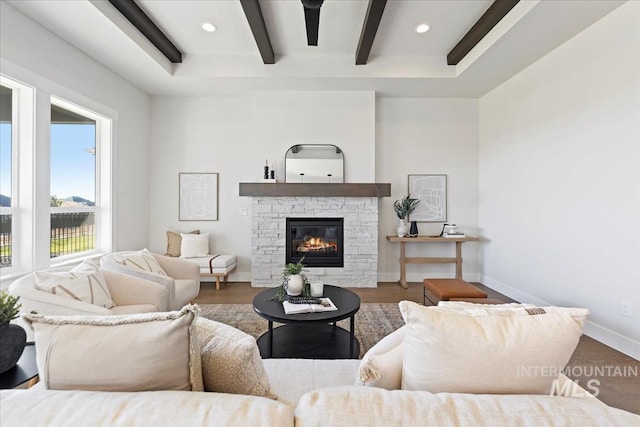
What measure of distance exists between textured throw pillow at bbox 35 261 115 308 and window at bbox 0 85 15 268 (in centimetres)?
104

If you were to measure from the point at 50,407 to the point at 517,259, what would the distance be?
14.8ft

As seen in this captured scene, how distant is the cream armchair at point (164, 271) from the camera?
2.52 metres

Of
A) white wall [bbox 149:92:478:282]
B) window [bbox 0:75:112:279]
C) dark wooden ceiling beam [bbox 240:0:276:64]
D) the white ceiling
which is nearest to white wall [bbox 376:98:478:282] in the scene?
white wall [bbox 149:92:478:282]

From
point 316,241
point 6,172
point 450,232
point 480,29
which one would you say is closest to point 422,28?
point 480,29

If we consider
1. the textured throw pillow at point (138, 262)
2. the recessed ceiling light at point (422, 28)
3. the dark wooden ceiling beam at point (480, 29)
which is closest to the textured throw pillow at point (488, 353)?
the textured throw pillow at point (138, 262)

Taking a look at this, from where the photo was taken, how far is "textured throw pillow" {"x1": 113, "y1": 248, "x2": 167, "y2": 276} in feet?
8.41

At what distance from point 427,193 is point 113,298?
4248 mm

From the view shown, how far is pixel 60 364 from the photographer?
30.3 inches

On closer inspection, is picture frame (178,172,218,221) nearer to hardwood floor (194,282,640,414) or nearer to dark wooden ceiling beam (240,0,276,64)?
dark wooden ceiling beam (240,0,276,64)

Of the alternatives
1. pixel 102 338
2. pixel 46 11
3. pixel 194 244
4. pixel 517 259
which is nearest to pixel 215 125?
pixel 194 244

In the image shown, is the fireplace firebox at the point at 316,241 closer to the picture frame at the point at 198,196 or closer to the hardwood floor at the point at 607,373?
the picture frame at the point at 198,196

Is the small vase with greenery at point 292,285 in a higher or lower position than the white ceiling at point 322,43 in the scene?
lower

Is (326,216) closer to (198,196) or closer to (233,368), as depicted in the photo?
(198,196)

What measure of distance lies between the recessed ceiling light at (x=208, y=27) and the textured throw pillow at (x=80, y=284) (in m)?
2.62
